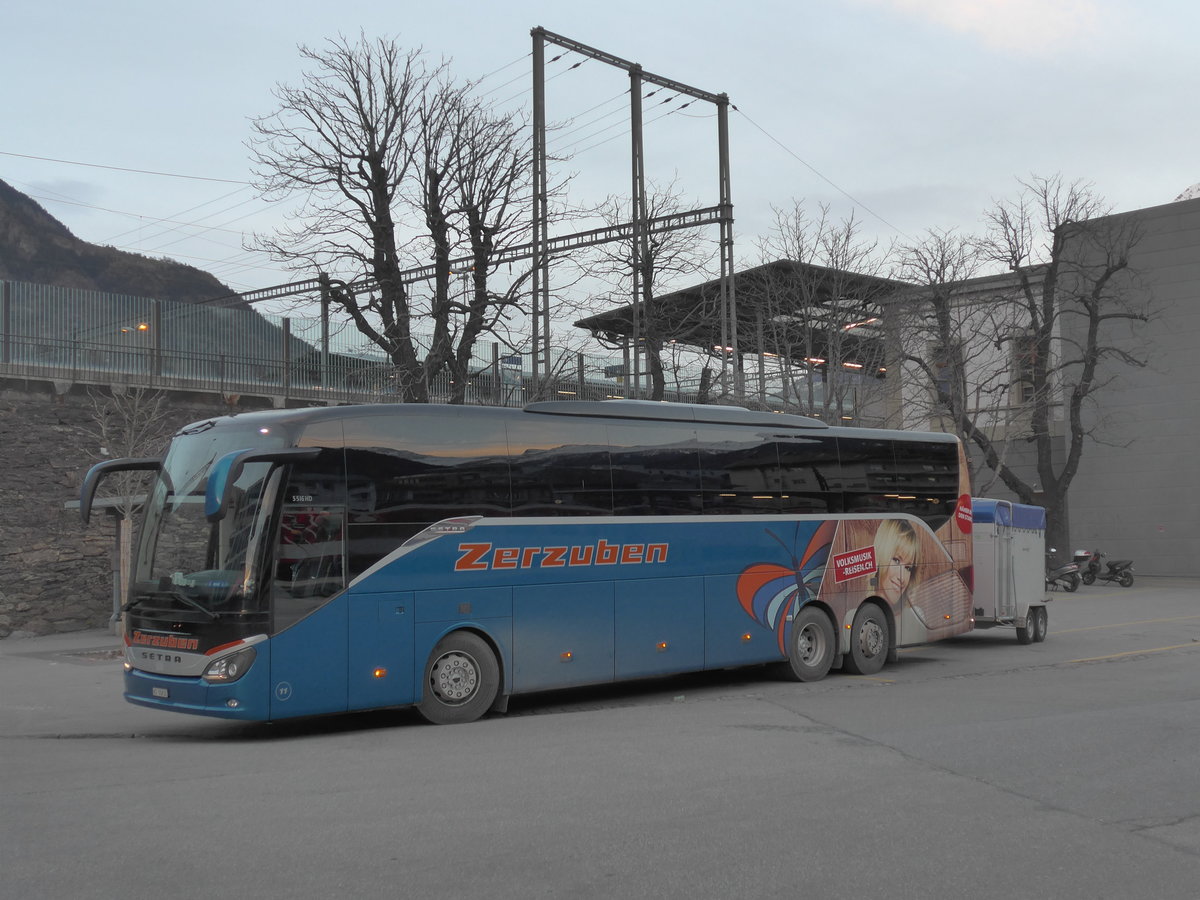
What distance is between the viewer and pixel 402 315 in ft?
72.3

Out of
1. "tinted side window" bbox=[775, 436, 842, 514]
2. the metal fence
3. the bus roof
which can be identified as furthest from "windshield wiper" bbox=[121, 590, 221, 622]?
the metal fence

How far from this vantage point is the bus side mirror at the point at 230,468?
31.7 ft

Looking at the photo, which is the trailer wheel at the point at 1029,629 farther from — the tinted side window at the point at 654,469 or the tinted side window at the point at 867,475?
the tinted side window at the point at 654,469

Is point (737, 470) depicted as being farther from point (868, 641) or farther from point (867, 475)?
point (868, 641)

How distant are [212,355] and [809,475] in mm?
15475

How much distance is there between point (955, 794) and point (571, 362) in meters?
19.5

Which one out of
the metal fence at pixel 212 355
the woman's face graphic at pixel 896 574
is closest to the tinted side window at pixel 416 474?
the woman's face graphic at pixel 896 574

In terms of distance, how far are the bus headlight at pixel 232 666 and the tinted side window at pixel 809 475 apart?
736 centimetres

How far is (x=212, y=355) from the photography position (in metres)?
25.8

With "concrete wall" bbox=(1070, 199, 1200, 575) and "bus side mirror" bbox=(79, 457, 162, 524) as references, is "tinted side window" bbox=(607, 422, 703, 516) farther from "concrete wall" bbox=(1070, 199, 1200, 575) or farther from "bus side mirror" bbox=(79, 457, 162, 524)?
"concrete wall" bbox=(1070, 199, 1200, 575)

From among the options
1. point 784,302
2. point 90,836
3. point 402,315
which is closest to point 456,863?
point 90,836

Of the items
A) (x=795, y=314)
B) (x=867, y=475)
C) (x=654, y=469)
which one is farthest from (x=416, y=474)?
(x=795, y=314)

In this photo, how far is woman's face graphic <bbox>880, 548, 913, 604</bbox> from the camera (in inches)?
657

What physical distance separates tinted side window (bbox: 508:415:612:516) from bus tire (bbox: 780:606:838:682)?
3821 millimetres
